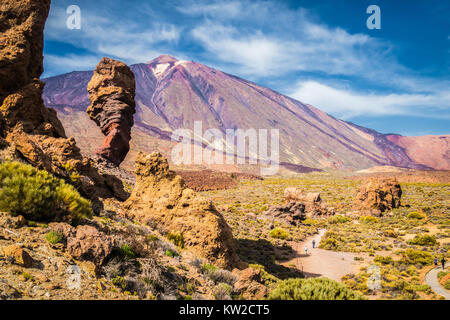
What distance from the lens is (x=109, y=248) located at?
5516 millimetres

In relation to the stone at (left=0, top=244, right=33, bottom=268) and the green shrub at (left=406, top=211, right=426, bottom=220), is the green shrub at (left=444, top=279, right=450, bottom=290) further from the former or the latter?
the green shrub at (left=406, top=211, right=426, bottom=220)

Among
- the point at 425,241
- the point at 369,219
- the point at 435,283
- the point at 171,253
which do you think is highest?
the point at 171,253

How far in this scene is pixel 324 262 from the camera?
1698cm

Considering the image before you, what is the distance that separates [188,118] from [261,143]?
2325 inches

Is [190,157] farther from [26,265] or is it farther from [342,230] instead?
[26,265]

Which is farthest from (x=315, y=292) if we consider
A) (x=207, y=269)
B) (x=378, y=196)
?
(x=378, y=196)

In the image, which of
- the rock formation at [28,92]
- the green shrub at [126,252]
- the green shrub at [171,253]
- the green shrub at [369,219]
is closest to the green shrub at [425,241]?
the green shrub at [369,219]

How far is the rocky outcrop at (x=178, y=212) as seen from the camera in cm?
973

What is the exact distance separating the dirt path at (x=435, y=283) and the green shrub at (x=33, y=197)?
46.7ft

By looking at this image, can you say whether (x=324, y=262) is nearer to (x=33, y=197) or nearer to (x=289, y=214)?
(x=289, y=214)

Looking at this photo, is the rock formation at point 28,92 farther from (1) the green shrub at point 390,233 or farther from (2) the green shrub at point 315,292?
(1) the green shrub at point 390,233

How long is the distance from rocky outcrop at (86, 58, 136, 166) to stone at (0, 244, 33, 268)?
23.8 m

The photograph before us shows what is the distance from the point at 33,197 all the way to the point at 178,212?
5.74 m
